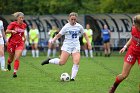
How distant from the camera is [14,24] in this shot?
18.4 m

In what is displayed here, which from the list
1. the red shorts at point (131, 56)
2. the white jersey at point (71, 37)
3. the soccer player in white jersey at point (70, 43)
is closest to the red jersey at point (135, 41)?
the red shorts at point (131, 56)

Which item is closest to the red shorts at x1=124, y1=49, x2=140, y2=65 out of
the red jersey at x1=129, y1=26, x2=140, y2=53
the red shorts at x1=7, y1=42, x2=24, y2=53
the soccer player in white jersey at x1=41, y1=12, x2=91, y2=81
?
the red jersey at x1=129, y1=26, x2=140, y2=53

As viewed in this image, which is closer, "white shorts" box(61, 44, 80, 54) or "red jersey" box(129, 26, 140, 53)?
"red jersey" box(129, 26, 140, 53)

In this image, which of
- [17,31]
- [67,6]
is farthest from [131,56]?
[67,6]

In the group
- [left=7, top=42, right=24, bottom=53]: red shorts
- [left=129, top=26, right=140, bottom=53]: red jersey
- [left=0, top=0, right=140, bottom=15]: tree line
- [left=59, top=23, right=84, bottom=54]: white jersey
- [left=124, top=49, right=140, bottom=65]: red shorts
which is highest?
[left=129, top=26, right=140, bottom=53]: red jersey

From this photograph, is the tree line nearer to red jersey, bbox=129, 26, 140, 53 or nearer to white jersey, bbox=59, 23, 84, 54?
white jersey, bbox=59, 23, 84, 54

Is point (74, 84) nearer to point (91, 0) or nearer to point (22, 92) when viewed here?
point (22, 92)

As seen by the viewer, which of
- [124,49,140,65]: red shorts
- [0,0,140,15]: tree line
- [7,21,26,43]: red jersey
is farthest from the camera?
[0,0,140,15]: tree line

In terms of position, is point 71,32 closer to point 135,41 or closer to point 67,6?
point 135,41

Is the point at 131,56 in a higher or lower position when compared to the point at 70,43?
higher

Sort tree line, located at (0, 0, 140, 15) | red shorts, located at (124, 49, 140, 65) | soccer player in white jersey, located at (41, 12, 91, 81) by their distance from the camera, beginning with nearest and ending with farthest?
1. red shorts, located at (124, 49, 140, 65)
2. soccer player in white jersey, located at (41, 12, 91, 81)
3. tree line, located at (0, 0, 140, 15)

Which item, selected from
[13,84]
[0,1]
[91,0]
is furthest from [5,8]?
[13,84]

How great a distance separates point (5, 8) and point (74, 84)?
3120cm

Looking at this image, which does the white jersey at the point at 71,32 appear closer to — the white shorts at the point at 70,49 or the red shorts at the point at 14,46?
the white shorts at the point at 70,49
